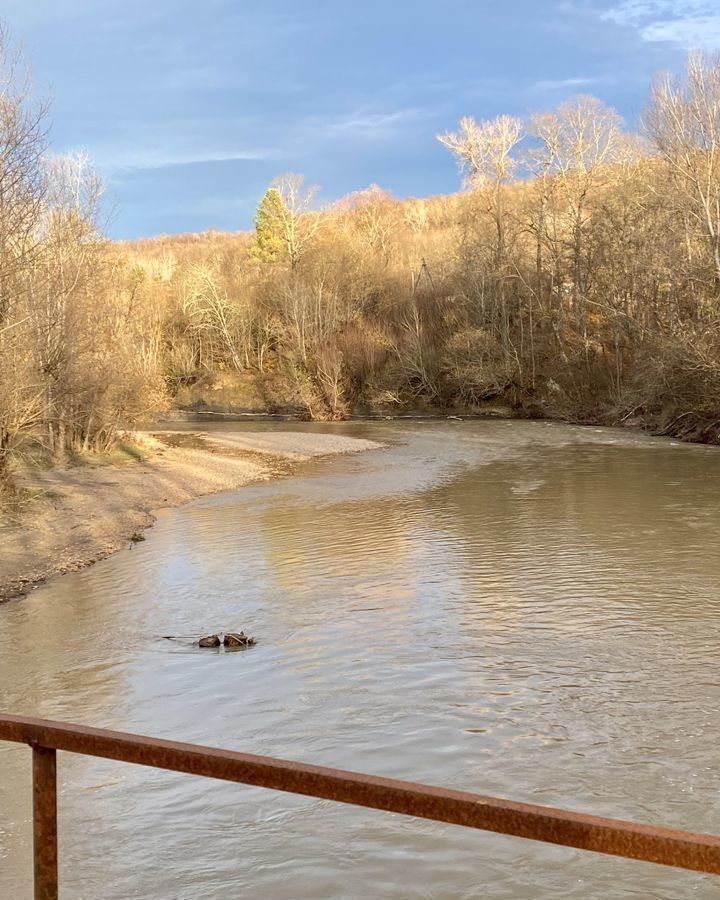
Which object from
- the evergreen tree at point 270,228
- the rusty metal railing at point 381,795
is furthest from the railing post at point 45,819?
the evergreen tree at point 270,228

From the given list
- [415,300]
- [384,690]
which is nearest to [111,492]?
[384,690]

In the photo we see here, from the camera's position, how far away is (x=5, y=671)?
924cm

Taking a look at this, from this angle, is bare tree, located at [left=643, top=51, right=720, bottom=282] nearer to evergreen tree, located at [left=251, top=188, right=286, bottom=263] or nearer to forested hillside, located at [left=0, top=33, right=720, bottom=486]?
forested hillside, located at [left=0, top=33, right=720, bottom=486]

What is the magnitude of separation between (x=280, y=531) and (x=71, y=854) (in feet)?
38.1

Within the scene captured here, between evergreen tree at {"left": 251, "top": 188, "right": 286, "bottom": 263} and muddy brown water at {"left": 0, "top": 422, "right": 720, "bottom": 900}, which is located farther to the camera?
evergreen tree at {"left": 251, "top": 188, "right": 286, "bottom": 263}

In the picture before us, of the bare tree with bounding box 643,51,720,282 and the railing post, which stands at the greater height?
the bare tree with bounding box 643,51,720,282

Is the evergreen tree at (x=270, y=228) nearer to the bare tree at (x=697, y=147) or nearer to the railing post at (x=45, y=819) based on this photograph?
the bare tree at (x=697, y=147)

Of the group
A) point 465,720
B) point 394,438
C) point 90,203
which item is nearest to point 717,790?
point 465,720

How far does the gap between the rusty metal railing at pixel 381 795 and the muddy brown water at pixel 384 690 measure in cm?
347

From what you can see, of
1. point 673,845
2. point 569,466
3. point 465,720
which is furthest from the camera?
point 569,466

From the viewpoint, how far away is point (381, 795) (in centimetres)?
177

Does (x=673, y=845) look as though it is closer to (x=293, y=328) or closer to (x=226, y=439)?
(x=226, y=439)

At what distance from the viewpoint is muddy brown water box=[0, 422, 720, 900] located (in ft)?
17.8

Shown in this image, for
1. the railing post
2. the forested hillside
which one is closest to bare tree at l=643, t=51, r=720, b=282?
the forested hillside
